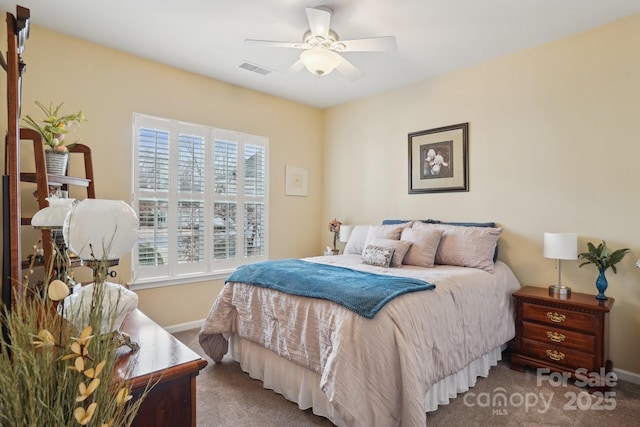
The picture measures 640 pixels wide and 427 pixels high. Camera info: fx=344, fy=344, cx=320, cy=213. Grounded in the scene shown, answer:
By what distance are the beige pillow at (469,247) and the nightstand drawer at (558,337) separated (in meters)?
0.54

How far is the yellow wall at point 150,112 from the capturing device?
290cm

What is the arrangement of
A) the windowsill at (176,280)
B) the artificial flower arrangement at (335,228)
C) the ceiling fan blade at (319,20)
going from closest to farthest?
the ceiling fan blade at (319,20) → the windowsill at (176,280) → the artificial flower arrangement at (335,228)

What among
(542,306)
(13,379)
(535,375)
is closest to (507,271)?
(542,306)

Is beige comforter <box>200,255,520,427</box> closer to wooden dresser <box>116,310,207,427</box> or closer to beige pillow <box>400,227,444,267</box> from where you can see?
beige pillow <box>400,227,444,267</box>

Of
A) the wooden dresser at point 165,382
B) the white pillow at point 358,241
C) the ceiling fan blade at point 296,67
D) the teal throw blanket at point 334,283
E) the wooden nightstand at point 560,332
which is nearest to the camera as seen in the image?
the wooden dresser at point 165,382

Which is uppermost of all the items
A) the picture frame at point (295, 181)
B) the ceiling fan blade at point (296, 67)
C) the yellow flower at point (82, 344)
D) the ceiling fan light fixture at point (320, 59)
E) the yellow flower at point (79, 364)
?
the ceiling fan blade at point (296, 67)

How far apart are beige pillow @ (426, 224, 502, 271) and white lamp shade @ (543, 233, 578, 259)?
17.6 inches

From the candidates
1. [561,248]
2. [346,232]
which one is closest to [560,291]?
[561,248]

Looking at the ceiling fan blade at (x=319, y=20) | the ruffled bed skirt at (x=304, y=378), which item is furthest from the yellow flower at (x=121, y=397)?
the ceiling fan blade at (x=319, y=20)

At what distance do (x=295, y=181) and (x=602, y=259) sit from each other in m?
3.35

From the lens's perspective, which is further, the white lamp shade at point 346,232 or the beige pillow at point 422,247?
the white lamp shade at point 346,232

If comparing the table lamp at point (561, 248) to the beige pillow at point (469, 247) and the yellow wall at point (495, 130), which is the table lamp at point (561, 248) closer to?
the yellow wall at point (495, 130)

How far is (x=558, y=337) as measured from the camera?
8.52 feet

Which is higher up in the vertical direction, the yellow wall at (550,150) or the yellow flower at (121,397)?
the yellow wall at (550,150)
